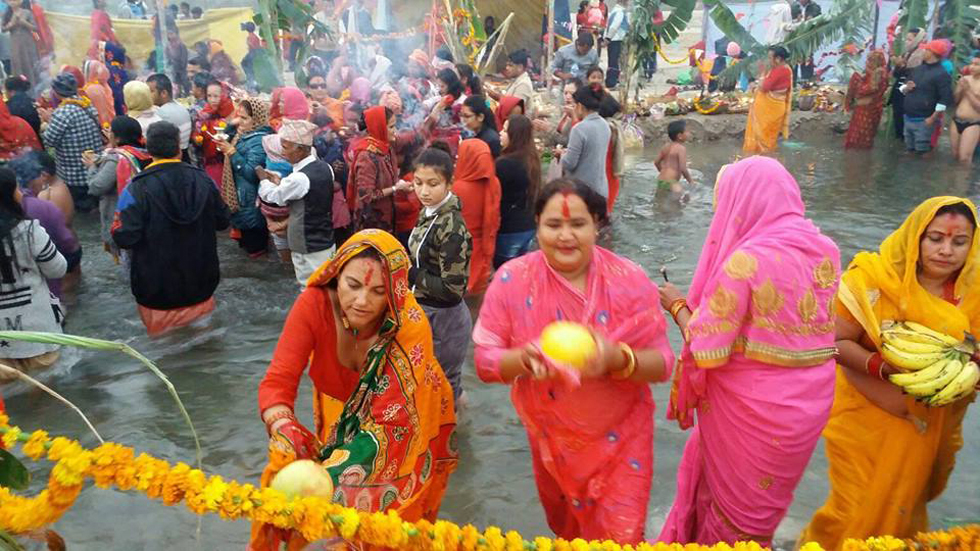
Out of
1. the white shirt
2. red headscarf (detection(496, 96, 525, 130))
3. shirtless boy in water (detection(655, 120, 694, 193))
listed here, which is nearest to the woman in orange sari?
the white shirt

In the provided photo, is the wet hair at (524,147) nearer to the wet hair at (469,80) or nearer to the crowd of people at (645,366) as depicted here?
the crowd of people at (645,366)

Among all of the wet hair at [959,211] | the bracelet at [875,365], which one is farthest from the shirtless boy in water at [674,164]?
the bracelet at [875,365]

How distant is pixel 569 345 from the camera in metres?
2.48

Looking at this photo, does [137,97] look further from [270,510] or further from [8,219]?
[270,510]

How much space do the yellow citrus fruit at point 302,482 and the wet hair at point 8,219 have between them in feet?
11.1

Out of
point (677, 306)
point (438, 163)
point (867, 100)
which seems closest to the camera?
point (677, 306)

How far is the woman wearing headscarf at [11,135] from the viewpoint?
7852mm

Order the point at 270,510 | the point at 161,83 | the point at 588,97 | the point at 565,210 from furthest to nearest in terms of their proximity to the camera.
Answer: the point at 161,83
the point at 588,97
the point at 565,210
the point at 270,510

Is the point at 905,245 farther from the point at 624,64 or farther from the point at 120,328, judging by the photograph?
the point at 624,64

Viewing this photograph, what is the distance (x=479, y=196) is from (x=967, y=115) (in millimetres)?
9897

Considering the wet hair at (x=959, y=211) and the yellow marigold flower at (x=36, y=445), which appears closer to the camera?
the yellow marigold flower at (x=36, y=445)

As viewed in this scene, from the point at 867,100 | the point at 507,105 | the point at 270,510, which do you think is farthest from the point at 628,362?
the point at 867,100

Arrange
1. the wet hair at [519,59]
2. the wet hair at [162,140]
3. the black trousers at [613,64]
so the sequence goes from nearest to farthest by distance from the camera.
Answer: the wet hair at [162,140], the wet hair at [519,59], the black trousers at [613,64]

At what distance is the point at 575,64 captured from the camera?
14422 mm
